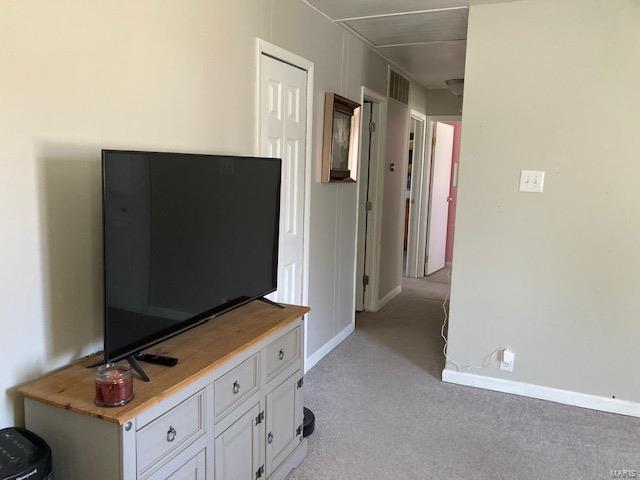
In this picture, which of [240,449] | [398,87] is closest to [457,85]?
[398,87]

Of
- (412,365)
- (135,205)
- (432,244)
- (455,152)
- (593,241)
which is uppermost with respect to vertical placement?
(455,152)

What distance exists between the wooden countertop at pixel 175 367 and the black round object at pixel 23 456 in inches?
4.2

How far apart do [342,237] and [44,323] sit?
8.43ft

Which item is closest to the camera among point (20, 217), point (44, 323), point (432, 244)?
point (20, 217)

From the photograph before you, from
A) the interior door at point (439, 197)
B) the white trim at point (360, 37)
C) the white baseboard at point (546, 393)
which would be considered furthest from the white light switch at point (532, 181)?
the interior door at point (439, 197)

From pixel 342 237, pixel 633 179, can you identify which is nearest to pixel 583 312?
pixel 633 179

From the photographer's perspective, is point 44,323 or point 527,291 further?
point 527,291

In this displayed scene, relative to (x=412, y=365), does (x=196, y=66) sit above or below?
above

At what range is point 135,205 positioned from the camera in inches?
61.9

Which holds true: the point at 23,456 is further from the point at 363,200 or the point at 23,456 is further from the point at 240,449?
the point at 363,200

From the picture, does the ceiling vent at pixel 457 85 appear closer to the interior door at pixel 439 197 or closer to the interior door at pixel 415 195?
the interior door at pixel 415 195

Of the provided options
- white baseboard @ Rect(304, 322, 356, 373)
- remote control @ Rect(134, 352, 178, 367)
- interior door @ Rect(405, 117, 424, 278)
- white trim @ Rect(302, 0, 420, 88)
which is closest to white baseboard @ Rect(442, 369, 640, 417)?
white baseboard @ Rect(304, 322, 356, 373)

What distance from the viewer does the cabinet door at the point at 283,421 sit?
2.11 metres

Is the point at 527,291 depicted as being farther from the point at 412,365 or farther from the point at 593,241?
the point at 412,365
